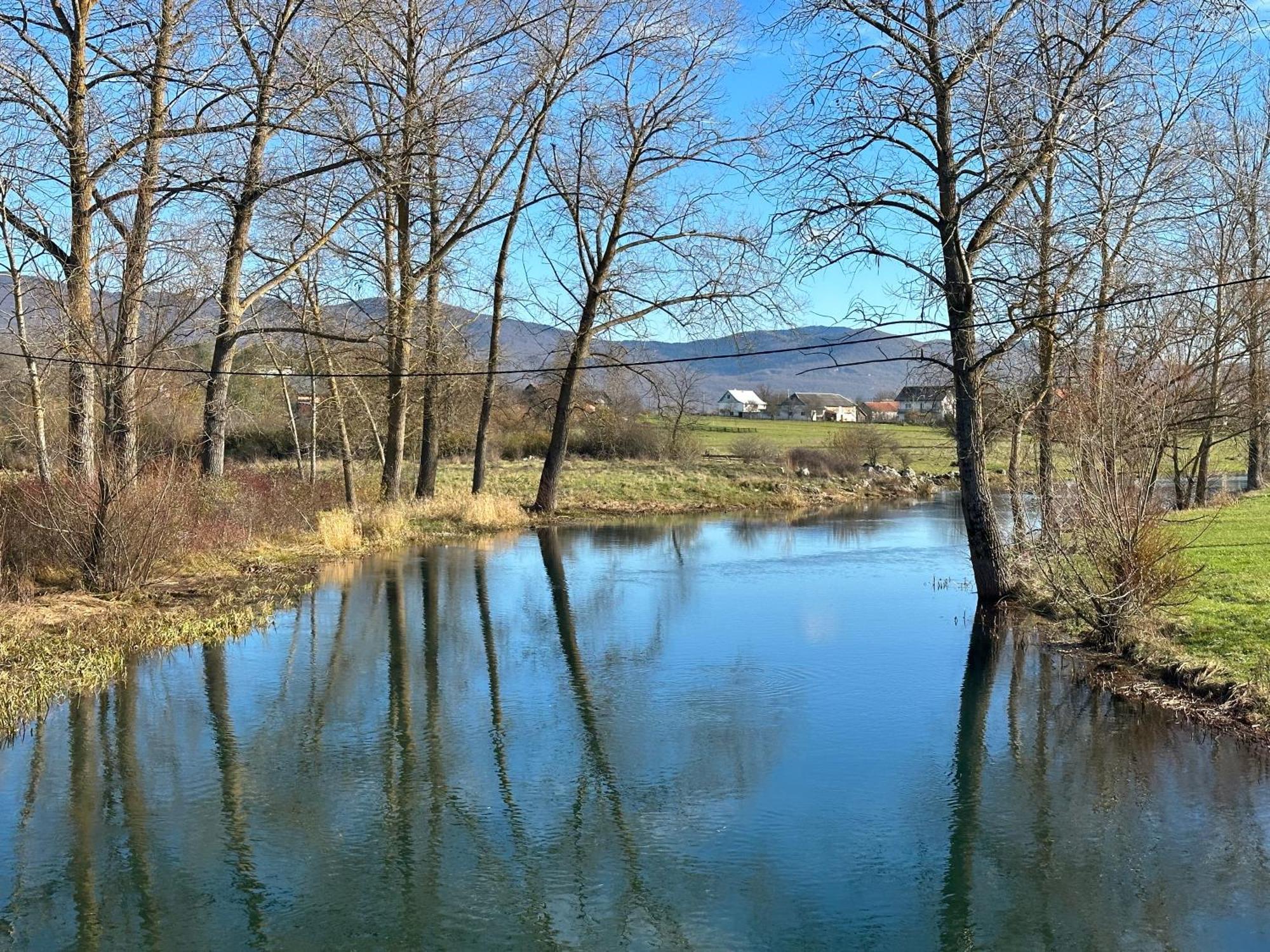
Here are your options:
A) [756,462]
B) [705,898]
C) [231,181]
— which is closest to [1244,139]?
[756,462]

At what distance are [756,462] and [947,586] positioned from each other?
2802 cm

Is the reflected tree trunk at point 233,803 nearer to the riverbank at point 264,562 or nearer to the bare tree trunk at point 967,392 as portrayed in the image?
the riverbank at point 264,562

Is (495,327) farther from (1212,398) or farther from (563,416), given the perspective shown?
(1212,398)

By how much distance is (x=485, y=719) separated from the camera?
988cm

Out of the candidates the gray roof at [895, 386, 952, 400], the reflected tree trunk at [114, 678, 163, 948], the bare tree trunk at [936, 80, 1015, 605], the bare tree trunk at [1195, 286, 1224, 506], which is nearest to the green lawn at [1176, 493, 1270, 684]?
the bare tree trunk at [936, 80, 1015, 605]

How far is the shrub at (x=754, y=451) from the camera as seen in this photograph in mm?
47031

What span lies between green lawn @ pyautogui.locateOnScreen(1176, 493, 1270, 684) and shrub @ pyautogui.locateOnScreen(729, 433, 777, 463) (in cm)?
2892

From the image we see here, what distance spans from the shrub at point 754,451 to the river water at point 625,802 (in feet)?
109

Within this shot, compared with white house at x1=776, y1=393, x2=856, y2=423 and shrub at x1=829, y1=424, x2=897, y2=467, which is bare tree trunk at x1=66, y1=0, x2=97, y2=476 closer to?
shrub at x1=829, y1=424, x2=897, y2=467

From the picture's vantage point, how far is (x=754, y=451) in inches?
1889

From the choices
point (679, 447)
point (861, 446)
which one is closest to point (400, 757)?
point (679, 447)

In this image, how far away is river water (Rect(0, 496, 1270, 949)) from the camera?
593cm

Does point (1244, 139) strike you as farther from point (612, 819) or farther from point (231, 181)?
point (612, 819)

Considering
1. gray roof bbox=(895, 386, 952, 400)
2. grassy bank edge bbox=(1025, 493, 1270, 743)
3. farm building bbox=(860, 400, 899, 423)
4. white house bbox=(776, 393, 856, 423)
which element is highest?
white house bbox=(776, 393, 856, 423)
